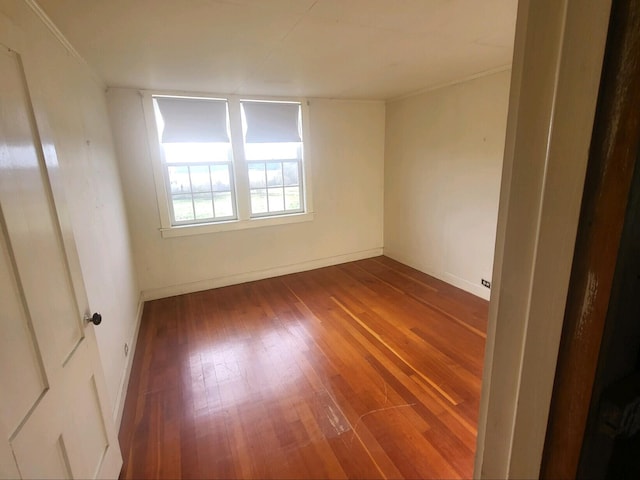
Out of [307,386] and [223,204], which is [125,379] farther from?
[223,204]

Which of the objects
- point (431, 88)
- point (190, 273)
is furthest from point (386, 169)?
point (190, 273)

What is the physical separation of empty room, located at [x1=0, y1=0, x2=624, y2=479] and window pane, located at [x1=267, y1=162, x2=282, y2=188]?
0.08 feet

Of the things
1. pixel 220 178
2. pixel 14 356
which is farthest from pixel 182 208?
pixel 14 356

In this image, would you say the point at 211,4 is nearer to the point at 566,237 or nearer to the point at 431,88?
the point at 566,237

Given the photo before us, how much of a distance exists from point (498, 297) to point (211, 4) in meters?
1.83

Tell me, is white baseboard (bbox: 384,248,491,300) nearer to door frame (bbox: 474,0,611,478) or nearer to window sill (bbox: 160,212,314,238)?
window sill (bbox: 160,212,314,238)

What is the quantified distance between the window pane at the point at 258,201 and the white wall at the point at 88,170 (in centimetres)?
152

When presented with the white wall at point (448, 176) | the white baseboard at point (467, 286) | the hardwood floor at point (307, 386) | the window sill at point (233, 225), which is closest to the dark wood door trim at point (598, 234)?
the hardwood floor at point (307, 386)

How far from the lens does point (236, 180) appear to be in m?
3.87

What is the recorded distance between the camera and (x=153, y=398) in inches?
86.1

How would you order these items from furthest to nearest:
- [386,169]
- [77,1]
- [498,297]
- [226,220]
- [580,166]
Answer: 1. [386,169]
2. [226,220]
3. [77,1]
4. [498,297]
5. [580,166]

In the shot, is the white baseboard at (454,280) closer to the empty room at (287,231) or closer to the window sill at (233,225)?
the empty room at (287,231)

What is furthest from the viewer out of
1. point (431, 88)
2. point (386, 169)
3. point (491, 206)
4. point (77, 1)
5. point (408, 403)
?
point (386, 169)

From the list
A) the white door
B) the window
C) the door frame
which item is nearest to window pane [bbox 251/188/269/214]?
the window
